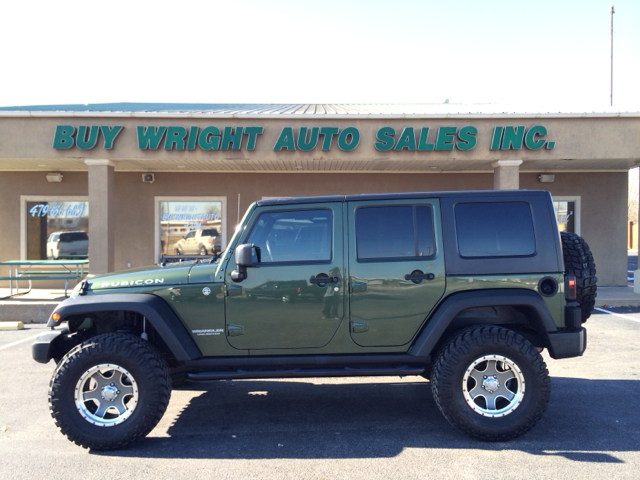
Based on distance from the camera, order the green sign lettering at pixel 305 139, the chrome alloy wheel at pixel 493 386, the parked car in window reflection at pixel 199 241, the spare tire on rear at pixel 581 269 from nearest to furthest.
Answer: the chrome alloy wheel at pixel 493 386
the spare tire on rear at pixel 581 269
the green sign lettering at pixel 305 139
the parked car in window reflection at pixel 199 241

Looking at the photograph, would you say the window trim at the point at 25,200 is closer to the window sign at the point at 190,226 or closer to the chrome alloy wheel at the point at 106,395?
the window sign at the point at 190,226

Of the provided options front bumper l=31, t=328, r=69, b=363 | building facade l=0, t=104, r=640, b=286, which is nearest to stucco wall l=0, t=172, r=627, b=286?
building facade l=0, t=104, r=640, b=286

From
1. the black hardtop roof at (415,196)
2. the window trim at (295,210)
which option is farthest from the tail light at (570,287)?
the window trim at (295,210)

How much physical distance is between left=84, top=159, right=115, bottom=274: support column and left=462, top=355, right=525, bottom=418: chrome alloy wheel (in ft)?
31.0

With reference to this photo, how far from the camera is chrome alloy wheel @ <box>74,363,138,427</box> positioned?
431 centimetres

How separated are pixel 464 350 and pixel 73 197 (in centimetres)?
1271

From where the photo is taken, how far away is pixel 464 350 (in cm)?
440

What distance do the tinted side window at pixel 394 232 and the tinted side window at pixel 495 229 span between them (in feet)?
0.93

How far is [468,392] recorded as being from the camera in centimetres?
444

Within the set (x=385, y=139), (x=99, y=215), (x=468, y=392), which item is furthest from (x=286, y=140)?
(x=468, y=392)

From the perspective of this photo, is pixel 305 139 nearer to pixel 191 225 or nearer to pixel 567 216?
pixel 191 225

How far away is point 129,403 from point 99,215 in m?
8.35

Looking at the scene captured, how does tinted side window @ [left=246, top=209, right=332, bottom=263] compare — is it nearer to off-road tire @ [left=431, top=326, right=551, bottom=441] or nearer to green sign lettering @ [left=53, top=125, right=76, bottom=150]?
off-road tire @ [left=431, top=326, right=551, bottom=441]

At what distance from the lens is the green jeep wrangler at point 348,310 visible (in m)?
4.34
